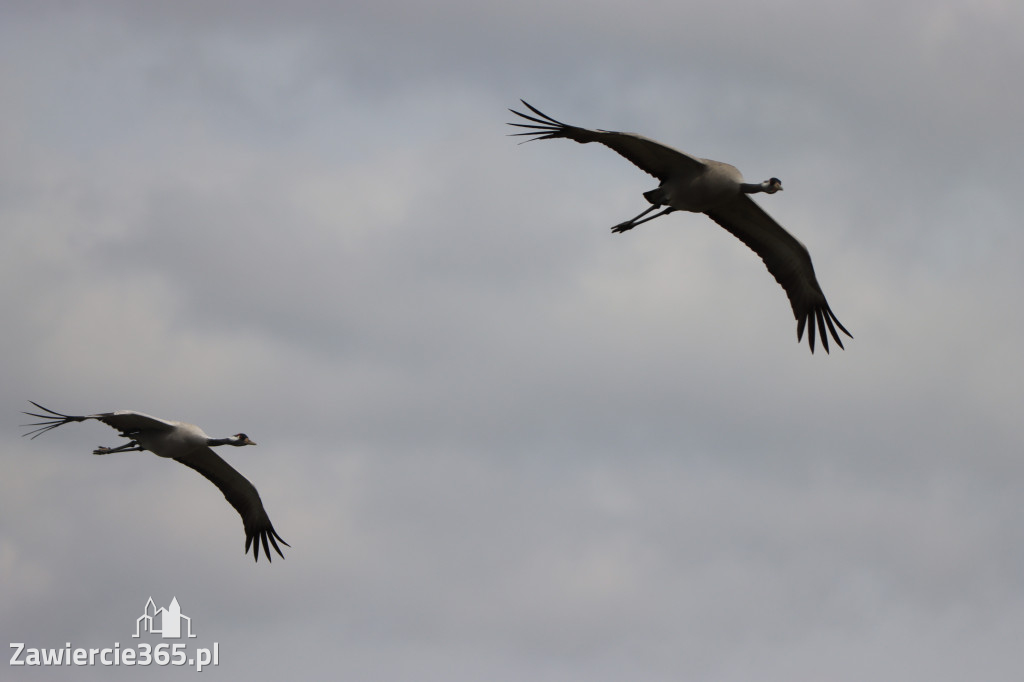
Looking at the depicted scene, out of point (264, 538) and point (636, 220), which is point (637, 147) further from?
point (264, 538)

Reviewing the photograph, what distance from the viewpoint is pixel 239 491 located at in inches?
1374

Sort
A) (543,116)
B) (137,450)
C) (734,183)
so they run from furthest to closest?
(137,450) → (734,183) → (543,116)

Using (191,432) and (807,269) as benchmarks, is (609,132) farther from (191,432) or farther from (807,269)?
(191,432)

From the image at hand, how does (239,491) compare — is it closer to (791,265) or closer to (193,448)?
(193,448)

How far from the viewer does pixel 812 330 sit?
93.9 feet

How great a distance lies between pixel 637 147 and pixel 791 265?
182 inches

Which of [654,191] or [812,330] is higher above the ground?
[654,191]

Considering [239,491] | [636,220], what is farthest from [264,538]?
[636,220]

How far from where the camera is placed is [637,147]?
85.4 ft

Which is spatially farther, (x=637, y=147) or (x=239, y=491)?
(x=239, y=491)

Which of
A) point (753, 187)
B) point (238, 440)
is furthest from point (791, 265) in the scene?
point (238, 440)

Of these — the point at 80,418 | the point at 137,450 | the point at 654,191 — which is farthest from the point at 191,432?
the point at 654,191

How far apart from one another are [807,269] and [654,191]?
3.72 metres

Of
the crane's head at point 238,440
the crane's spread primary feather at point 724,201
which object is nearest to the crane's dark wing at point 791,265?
the crane's spread primary feather at point 724,201
